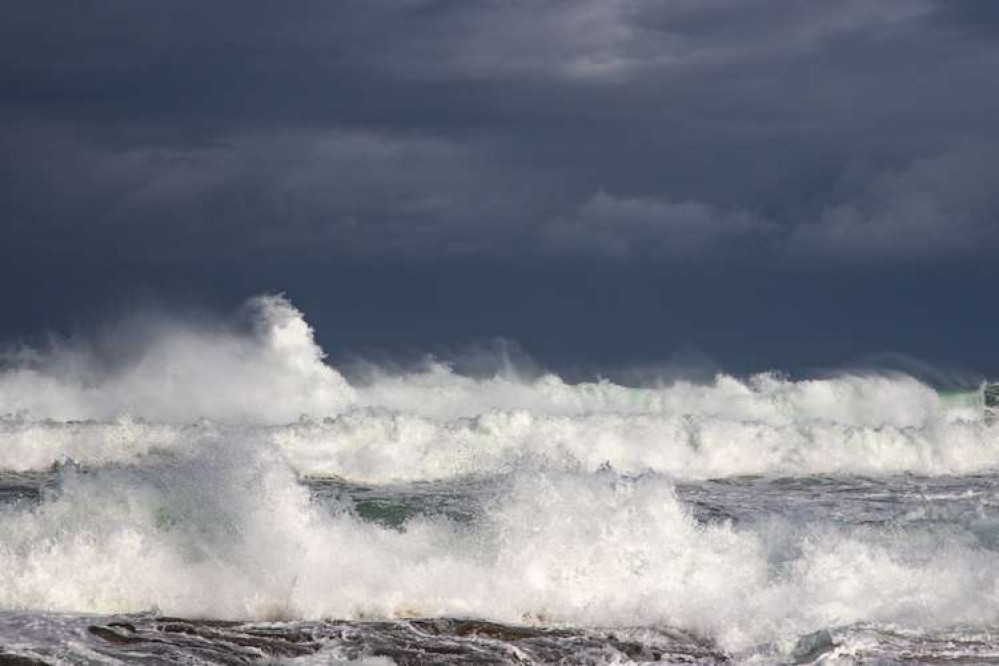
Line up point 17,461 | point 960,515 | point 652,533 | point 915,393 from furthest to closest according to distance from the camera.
Result: 1. point 915,393
2. point 17,461
3. point 960,515
4. point 652,533

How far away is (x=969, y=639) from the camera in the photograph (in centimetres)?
1332

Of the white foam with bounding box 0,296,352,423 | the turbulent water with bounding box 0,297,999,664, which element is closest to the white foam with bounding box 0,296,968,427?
the white foam with bounding box 0,296,352,423

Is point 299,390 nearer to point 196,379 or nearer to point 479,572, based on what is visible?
point 196,379

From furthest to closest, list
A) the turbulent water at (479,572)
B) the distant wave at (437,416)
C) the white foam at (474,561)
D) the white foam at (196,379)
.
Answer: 1. the white foam at (196,379)
2. the distant wave at (437,416)
3. the white foam at (474,561)
4. the turbulent water at (479,572)

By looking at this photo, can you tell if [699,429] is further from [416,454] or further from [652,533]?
[652,533]

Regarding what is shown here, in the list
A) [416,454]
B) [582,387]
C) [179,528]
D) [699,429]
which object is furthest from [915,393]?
[179,528]

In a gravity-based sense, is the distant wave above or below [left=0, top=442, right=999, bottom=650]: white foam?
above

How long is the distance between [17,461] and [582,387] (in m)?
23.2

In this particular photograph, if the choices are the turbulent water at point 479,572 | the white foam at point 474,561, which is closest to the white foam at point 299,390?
the turbulent water at point 479,572

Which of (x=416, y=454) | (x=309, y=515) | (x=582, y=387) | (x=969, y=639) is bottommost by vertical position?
(x=969, y=639)

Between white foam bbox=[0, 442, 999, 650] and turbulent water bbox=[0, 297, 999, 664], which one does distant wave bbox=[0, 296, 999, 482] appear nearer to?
turbulent water bbox=[0, 297, 999, 664]

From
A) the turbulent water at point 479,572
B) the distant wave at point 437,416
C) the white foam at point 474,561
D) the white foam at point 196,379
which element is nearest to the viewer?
the turbulent water at point 479,572

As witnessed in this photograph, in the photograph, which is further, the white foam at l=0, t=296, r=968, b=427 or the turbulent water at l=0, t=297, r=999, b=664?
the white foam at l=0, t=296, r=968, b=427

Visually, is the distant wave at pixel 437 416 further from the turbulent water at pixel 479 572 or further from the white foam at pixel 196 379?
the turbulent water at pixel 479 572
